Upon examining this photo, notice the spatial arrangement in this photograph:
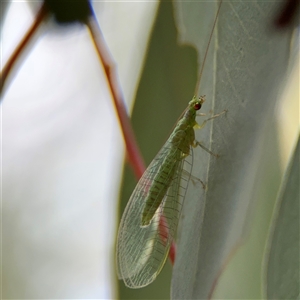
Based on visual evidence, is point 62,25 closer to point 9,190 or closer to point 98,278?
point 9,190

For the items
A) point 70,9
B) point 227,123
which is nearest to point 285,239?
point 227,123

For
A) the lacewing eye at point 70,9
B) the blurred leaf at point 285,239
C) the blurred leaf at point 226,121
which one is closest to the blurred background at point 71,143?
the lacewing eye at point 70,9

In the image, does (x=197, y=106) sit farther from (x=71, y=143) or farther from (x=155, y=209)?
(x=71, y=143)

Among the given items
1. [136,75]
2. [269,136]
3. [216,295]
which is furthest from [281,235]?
[136,75]

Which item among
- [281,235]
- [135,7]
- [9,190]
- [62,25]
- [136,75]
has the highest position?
[135,7]

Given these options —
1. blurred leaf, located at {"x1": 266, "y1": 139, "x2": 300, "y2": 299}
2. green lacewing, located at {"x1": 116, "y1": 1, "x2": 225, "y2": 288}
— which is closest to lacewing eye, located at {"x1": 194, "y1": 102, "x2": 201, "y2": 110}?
green lacewing, located at {"x1": 116, "y1": 1, "x2": 225, "y2": 288}

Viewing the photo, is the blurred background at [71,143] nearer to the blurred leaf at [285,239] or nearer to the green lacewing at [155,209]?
the green lacewing at [155,209]

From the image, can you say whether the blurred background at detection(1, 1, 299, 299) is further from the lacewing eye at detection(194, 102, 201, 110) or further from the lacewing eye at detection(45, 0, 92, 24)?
the lacewing eye at detection(194, 102, 201, 110)
